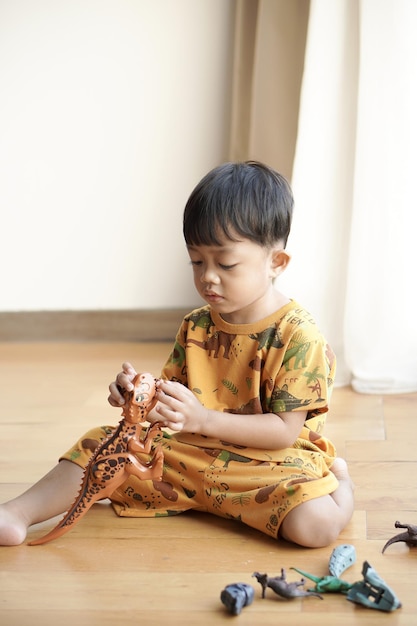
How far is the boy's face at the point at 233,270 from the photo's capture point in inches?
54.1

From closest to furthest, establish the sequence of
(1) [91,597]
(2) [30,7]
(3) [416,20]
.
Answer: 1. (1) [91,597]
2. (3) [416,20]
3. (2) [30,7]

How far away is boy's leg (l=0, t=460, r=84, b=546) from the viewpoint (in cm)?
138

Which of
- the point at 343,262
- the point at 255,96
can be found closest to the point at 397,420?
the point at 343,262

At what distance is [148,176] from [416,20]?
36.2 inches

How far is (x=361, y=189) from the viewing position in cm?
216

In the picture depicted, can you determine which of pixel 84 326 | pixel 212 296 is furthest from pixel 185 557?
pixel 84 326

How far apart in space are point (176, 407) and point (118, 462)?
11 cm

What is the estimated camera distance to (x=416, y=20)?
208 centimetres

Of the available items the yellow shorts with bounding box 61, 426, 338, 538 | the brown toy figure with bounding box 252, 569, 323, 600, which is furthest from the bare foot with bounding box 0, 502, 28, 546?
the brown toy figure with bounding box 252, 569, 323, 600

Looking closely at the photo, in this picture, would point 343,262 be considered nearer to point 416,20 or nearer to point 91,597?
point 416,20

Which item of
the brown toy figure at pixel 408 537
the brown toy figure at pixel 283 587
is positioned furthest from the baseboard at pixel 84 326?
the brown toy figure at pixel 283 587

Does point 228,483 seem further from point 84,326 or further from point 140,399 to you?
point 84,326

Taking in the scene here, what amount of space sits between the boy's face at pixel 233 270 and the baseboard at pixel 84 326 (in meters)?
1.32

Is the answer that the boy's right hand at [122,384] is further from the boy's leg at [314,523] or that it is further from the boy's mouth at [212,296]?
the boy's leg at [314,523]
